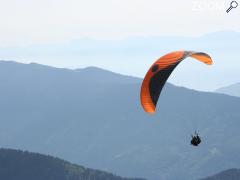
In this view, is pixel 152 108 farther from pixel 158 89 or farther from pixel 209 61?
pixel 209 61

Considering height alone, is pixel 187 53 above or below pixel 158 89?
above

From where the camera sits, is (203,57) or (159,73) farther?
(159,73)

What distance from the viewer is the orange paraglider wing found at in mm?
73562

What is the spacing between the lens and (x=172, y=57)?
74125 mm

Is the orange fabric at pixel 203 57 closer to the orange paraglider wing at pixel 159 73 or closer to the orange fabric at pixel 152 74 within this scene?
the orange paraglider wing at pixel 159 73

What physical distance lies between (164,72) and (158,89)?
2438 millimetres

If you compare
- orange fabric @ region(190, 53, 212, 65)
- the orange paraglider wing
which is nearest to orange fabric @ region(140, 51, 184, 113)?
the orange paraglider wing

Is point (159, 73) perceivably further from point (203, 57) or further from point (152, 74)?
point (203, 57)

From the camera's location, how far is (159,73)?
75.9 m

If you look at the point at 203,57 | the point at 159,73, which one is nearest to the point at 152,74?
the point at 159,73

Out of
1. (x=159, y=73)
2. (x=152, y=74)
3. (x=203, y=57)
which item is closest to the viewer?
(x=203, y=57)

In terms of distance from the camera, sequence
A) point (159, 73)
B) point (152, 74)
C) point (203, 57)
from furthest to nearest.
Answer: point (152, 74)
point (159, 73)
point (203, 57)

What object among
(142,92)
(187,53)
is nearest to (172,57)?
(187,53)

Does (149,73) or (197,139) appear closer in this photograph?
(197,139)
